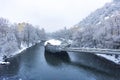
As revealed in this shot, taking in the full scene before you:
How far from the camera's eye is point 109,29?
239 ft

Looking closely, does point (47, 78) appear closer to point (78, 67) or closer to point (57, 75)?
point (57, 75)

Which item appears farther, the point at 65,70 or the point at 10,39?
the point at 10,39

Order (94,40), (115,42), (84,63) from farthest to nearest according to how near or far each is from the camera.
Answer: (94,40) < (115,42) < (84,63)

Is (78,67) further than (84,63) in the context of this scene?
No

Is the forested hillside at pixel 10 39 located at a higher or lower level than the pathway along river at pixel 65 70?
higher

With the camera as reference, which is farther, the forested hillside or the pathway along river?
the forested hillside

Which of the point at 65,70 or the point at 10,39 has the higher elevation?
the point at 10,39

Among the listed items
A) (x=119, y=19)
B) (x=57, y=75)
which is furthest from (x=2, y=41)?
(x=119, y=19)

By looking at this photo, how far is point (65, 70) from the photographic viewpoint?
52438 mm

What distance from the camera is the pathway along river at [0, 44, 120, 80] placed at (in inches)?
1812

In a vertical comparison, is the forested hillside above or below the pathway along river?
above

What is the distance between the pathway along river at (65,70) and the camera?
46031 millimetres

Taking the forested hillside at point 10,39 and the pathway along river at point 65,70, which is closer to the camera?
the pathway along river at point 65,70

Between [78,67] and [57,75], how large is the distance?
8839 mm
